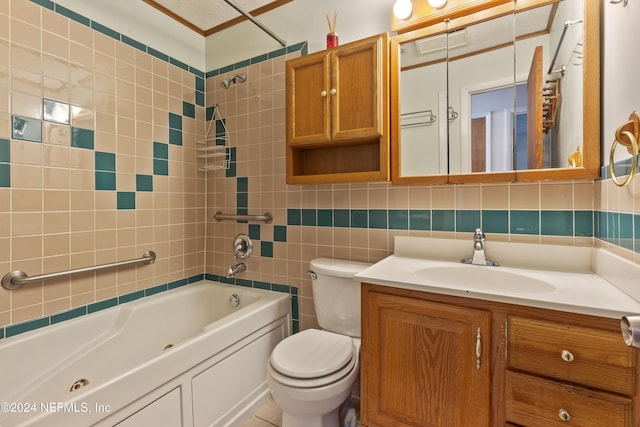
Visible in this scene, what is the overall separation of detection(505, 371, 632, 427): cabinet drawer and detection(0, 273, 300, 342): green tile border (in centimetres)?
125

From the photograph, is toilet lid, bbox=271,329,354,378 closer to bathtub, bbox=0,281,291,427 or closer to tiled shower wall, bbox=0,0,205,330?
bathtub, bbox=0,281,291,427

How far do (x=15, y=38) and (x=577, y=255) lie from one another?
103 inches

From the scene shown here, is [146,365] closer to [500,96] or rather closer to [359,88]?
[359,88]

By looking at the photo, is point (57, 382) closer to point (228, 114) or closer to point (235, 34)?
point (228, 114)

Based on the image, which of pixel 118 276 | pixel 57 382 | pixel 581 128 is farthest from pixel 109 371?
pixel 581 128

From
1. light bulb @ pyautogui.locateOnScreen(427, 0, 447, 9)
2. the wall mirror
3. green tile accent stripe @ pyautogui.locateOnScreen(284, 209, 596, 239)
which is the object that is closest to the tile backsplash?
green tile accent stripe @ pyautogui.locateOnScreen(284, 209, 596, 239)

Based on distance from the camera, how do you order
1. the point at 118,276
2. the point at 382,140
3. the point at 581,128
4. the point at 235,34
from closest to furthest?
the point at 581,128, the point at 382,140, the point at 118,276, the point at 235,34

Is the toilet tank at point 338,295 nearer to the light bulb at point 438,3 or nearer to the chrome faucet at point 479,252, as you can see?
the chrome faucet at point 479,252

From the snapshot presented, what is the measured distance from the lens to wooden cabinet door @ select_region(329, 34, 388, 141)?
1399 millimetres

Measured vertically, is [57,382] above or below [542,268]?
below

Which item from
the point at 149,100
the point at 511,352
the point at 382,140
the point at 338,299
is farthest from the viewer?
the point at 149,100

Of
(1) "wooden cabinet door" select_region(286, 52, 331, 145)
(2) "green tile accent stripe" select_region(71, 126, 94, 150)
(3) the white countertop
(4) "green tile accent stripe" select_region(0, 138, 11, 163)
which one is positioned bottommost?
(3) the white countertop

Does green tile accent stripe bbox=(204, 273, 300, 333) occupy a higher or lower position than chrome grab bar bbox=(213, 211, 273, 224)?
lower

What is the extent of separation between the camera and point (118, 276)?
174 centimetres
